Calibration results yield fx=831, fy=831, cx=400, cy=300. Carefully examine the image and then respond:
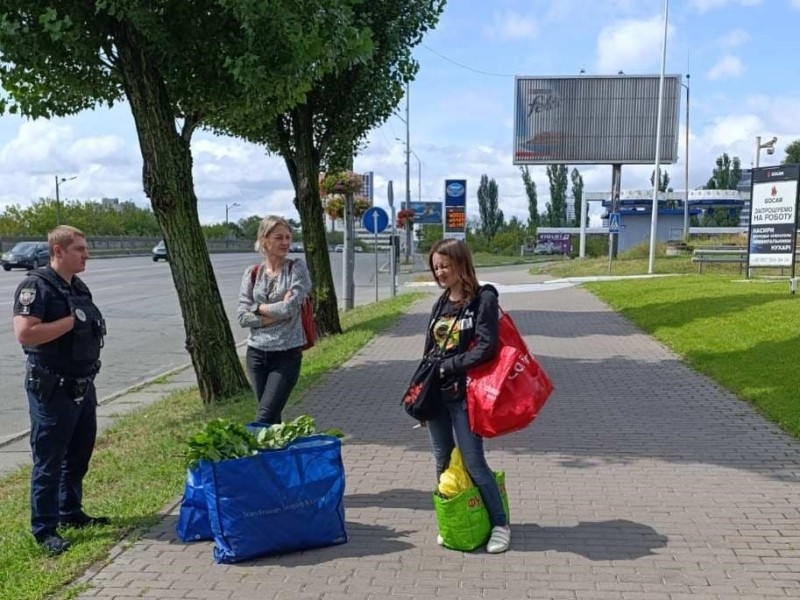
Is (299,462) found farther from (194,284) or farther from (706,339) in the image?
(706,339)

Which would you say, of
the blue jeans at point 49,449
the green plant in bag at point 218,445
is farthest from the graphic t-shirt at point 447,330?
the blue jeans at point 49,449

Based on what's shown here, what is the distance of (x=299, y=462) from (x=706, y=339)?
29.7 ft

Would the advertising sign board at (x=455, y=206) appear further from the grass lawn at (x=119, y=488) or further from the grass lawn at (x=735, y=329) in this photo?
the grass lawn at (x=119, y=488)

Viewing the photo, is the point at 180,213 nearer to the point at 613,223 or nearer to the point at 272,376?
the point at 272,376

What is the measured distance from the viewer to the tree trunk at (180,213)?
25.2ft

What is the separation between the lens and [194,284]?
8.02 meters

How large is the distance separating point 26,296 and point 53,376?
Answer: 0.44 meters

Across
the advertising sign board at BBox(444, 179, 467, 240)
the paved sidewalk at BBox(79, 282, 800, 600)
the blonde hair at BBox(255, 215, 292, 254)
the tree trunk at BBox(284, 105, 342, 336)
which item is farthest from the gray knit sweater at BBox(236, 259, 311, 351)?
the advertising sign board at BBox(444, 179, 467, 240)

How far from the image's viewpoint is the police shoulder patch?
420 centimetres

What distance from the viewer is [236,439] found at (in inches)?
171

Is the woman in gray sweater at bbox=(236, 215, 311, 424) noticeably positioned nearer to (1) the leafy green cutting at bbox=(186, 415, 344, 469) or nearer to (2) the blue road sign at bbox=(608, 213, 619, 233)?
(1) the leafy green cutting at bbox=(186, 415, 344, 469)

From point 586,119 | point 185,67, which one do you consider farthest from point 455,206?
point 185,67

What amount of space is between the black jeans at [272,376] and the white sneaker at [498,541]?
1.66m

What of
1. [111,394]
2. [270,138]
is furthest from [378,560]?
[270,138]
